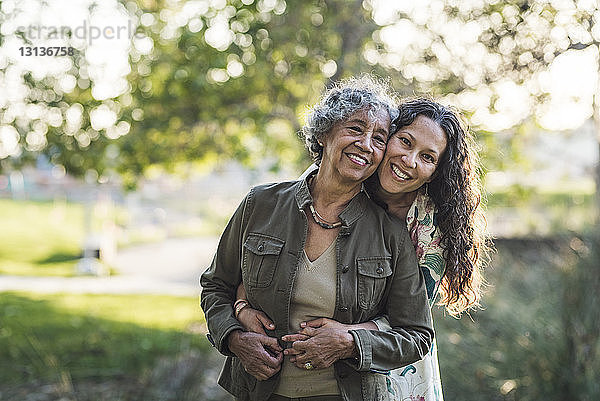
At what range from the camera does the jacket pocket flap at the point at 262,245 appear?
196 centimetres

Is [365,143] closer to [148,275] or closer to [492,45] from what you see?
[492,45]

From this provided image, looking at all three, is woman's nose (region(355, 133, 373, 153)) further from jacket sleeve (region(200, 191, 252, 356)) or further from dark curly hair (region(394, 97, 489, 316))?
jacket sleeve (region(200, 191, 252, 356))

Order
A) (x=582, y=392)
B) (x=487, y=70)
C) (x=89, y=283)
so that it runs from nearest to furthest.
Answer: (x=582, y=392) → (x=487, y=70) → (x=89, y=283)

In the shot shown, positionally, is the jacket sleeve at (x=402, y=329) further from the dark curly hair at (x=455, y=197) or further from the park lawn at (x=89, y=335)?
the park lawn at (x=89, y=335)

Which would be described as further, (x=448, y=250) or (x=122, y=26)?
(x=122, y=26)

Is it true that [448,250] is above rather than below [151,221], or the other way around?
above

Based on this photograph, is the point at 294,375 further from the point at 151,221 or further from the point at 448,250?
the point at 151,221

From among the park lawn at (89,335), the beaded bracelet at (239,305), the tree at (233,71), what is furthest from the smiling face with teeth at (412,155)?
the park lawn at (89,335)

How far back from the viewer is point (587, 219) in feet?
16.5

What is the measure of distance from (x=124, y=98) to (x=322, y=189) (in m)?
3.32

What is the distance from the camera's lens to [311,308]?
1.93 m

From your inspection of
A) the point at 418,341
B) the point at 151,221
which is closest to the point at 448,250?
the point at 418,341

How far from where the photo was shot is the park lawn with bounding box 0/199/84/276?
407 inches

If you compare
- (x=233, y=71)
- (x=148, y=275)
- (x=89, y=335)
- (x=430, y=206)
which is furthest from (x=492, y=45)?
(x=148, y=275)
